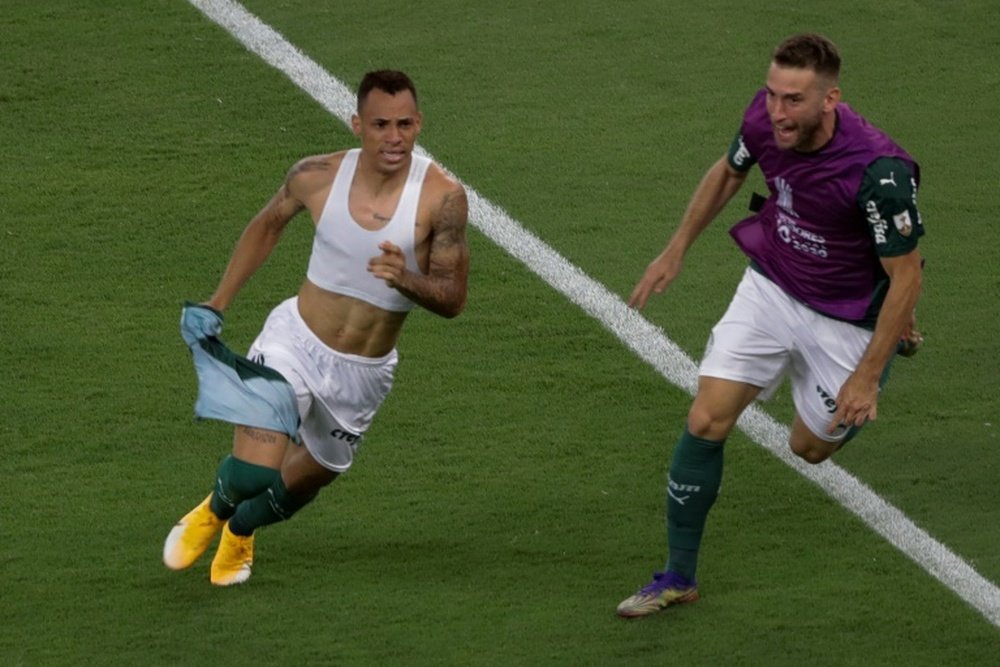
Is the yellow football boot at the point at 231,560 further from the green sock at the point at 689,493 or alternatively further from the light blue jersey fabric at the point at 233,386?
the green sock at the point at 689,493

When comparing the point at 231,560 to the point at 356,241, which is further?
the point at 231,560

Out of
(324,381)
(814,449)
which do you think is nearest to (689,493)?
(814,449)

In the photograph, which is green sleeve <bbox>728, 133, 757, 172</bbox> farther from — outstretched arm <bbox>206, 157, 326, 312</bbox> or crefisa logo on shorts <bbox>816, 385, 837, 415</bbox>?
outstretched arm <bbox>206, 157, 326, 312</bbox>

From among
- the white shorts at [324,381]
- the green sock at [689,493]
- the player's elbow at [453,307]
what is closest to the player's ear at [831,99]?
the green sock at [689,493]

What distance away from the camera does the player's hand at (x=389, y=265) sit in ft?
21.2

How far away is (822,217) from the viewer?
693 cm

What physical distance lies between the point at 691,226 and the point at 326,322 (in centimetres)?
135

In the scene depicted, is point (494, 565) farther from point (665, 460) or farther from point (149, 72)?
point (149, 72)

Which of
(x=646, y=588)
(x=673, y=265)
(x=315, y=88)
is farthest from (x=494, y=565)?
(x=315, y=88)

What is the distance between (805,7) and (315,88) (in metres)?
2.98

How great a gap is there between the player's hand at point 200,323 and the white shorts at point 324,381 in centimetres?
23

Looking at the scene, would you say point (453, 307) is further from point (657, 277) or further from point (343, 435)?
point (657, 277)

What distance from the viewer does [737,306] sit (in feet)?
23.8

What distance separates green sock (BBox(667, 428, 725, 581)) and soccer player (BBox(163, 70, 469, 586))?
3.09ft
